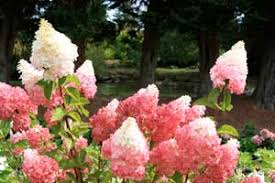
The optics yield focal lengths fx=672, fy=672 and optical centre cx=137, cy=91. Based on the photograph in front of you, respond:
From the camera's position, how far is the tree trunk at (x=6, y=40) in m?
14.6

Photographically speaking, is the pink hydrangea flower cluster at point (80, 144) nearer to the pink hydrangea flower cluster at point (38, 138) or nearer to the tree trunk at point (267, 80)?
the pink hydrangea flower cluster at point (38, 138)

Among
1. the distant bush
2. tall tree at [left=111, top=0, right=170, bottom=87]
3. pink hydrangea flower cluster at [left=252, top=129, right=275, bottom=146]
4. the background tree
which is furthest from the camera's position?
the distant bush

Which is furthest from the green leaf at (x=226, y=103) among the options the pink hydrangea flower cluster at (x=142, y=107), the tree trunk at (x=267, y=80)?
the tree trunk at (x=267, y=80)

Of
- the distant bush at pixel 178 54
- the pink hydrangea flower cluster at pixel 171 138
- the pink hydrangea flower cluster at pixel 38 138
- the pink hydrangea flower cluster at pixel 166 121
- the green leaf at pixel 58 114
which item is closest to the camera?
the pink hydrangea flower cluster at pixel 171 138

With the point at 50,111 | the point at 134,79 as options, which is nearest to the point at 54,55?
the point at 50,111

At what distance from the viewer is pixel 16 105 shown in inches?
94.0

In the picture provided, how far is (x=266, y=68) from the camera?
16.3m

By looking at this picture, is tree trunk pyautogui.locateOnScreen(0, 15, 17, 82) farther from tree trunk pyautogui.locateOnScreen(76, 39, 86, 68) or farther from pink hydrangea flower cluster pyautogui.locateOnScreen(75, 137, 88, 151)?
pink hydrangea flower cluster pyautogui.locateOnScreen(75, 137, 88, 151)

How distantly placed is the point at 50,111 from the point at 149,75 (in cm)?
1360

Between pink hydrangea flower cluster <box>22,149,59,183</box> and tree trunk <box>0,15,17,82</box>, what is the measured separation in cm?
1251

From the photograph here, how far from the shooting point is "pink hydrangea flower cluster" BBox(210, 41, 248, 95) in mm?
2393

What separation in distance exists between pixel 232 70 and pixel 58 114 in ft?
2.09

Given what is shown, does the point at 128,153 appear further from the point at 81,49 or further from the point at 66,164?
the point at 81,49

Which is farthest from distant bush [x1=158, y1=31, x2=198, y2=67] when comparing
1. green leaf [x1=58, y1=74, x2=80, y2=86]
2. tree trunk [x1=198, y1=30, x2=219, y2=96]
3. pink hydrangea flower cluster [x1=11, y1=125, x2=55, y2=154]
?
green leaf [x1=58, y1=74, x2=80, y2=86]
